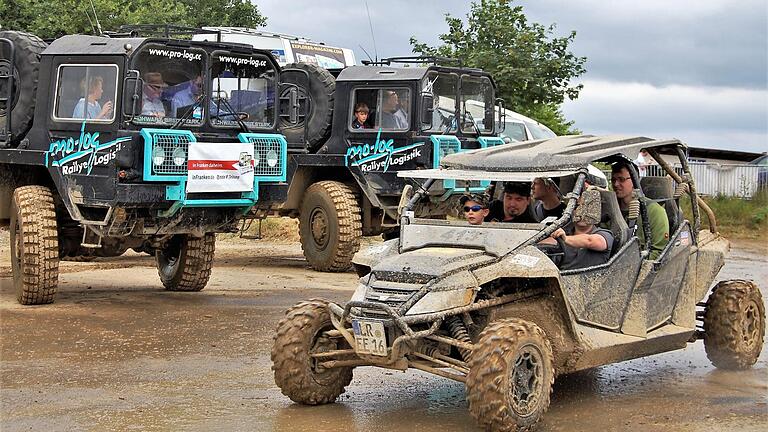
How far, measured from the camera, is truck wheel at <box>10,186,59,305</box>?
11734 millimetres

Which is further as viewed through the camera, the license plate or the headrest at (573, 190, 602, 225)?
the headrest at (573, 190, 602, 225)

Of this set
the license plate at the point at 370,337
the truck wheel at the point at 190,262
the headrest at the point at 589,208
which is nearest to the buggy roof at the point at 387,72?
the truck wheel at the point at 190,262

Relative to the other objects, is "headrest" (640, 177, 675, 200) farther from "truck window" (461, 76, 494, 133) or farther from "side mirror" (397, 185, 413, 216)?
"truck window" (461, 76, 494, 133)

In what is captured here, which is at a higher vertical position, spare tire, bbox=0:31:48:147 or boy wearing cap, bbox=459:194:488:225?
spare tire, bbox=0:31:48:147

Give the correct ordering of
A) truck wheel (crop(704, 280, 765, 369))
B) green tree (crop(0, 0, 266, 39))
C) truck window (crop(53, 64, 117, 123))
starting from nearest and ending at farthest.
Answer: truck wheel (crop(704, 280, 765, 369)) → truck window (crop(53, 64, 117, 123)) → green tree (crop(0, 0, 266, 39))

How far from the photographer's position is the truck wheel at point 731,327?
9.05 m

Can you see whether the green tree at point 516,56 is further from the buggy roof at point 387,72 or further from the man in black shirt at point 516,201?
the man in black shirt at point 516,201

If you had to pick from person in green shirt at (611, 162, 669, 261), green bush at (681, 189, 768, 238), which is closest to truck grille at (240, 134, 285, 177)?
person in green shirt at (611, 162, 669, 261)

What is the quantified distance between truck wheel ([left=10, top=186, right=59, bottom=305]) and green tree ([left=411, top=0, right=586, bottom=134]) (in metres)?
15.4

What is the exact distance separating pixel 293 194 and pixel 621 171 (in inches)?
325

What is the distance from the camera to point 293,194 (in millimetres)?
16266

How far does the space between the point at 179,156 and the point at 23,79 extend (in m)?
2.06

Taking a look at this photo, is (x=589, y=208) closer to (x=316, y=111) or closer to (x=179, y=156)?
(x=179, y=156)

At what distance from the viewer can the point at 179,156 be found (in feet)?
38.0
